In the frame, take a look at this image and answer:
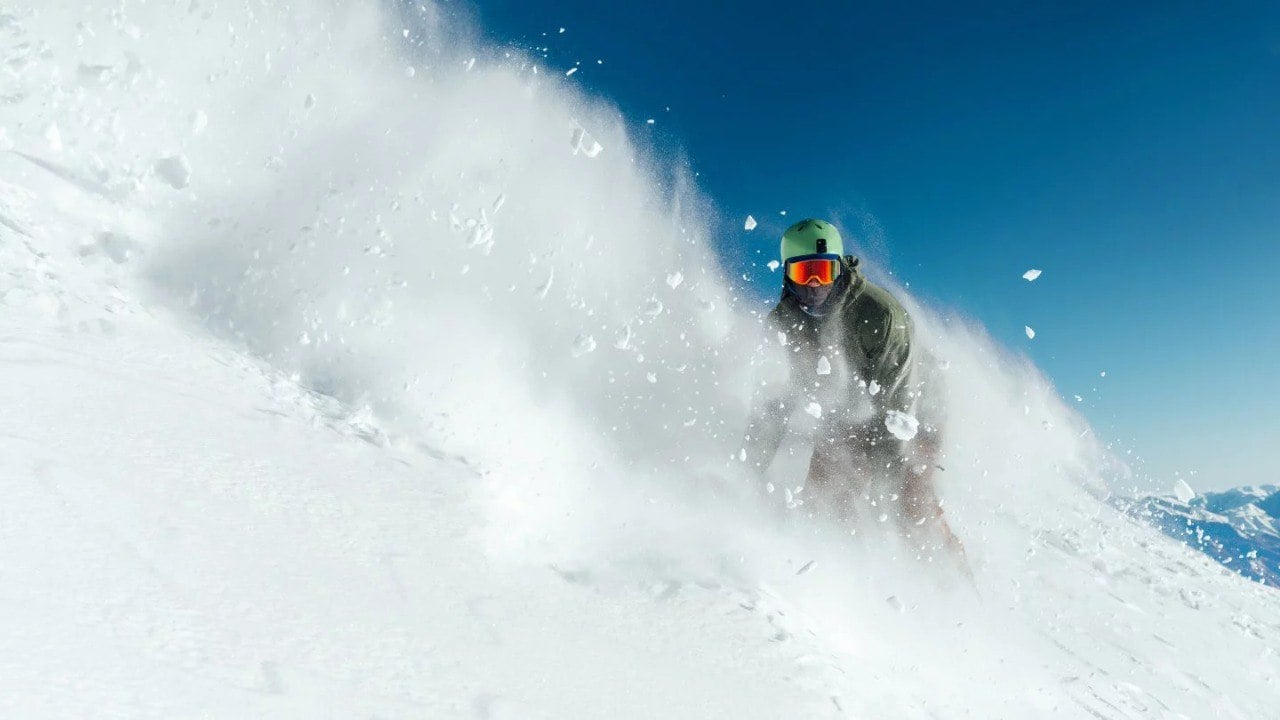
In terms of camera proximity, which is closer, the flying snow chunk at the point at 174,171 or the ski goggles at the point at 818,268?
the ski goggles at the point at 818,268

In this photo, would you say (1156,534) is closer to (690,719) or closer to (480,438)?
(480,438)

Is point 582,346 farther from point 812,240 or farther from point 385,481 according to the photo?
point 385,481

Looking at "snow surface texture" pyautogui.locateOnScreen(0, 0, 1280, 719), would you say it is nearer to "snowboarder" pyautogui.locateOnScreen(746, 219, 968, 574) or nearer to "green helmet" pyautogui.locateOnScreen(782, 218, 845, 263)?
"snowboarder" pyautogui.locateOnScreen(746, 219, 968, 574)

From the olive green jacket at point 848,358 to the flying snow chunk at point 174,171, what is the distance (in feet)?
13.9

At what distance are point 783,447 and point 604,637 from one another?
3.43 m

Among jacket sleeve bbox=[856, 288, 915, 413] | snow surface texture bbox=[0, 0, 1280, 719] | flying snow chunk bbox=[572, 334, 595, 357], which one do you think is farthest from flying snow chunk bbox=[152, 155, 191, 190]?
jacket sleeve bbox=[856, 288, 915, 413]

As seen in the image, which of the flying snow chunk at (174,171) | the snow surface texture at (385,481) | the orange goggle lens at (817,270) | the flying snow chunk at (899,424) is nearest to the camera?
the snow surface texture at (385,481)

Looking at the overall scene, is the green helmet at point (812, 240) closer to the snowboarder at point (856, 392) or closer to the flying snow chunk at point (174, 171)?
the snowboarder at point (856, 392)

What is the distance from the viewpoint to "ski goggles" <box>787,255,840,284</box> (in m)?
4.36

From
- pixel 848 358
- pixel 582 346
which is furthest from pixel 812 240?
pixel 582 346

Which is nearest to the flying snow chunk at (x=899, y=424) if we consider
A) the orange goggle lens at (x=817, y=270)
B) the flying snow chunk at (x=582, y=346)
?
the orange goggle lens at (x=817, y=270)

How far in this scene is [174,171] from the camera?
497 centimetres

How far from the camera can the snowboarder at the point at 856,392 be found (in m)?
4.27

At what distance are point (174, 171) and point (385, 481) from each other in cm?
371
